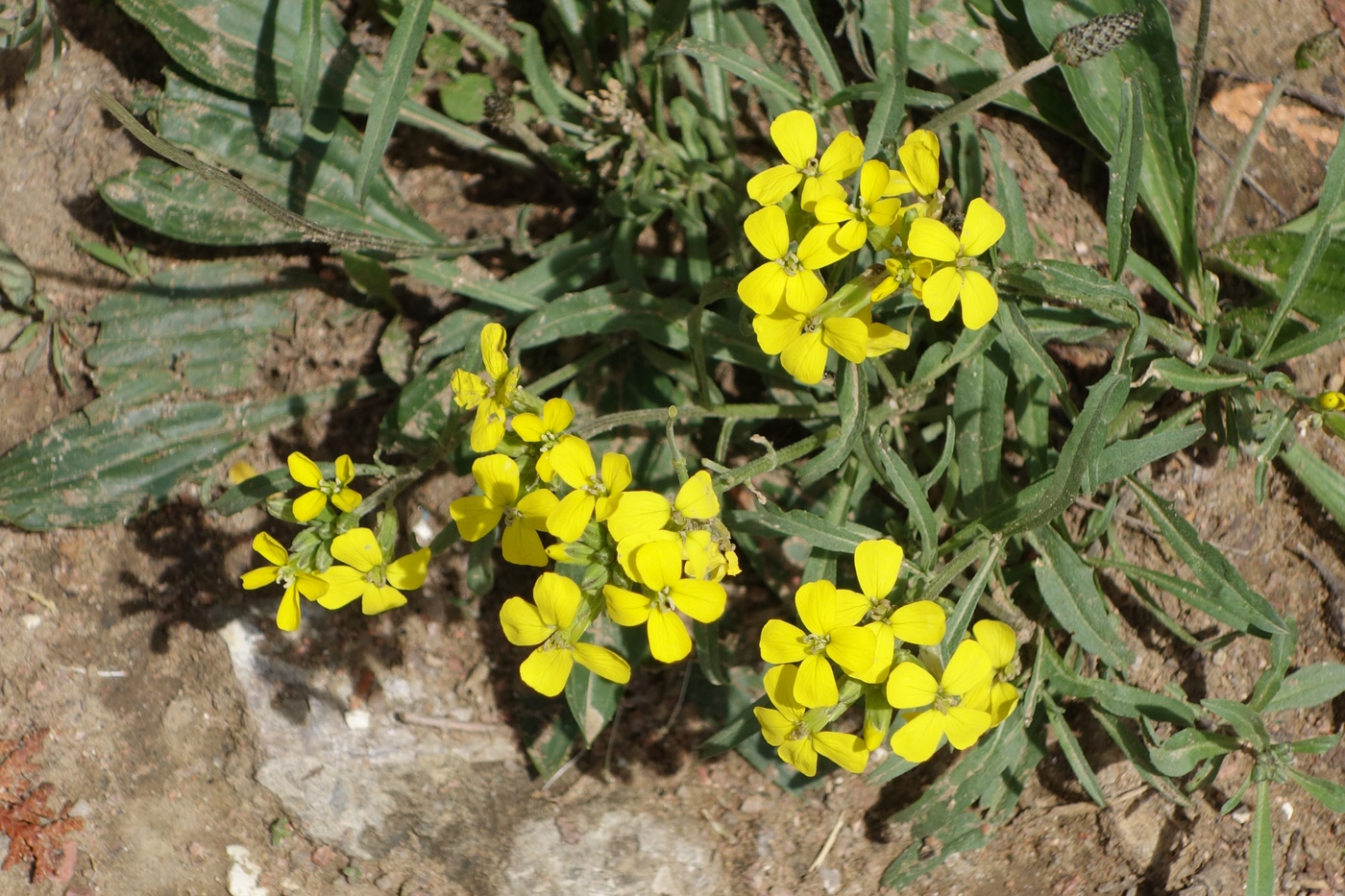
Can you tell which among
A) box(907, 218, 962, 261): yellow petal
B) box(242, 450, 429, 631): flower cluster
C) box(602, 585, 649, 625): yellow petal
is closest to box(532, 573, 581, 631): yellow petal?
box(602, 585, 649, 625): yellow petal

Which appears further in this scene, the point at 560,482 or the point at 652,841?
the point at 652,841

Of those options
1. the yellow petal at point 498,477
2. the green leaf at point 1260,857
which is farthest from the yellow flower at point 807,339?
the green leaf at point 1260,857

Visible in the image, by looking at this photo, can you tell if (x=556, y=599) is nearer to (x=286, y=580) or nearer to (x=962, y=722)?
(x=286, y=580)

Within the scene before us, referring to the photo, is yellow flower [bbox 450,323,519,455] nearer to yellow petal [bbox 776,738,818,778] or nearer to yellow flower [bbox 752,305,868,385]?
yellow flower [bbox 752,305,868,385]

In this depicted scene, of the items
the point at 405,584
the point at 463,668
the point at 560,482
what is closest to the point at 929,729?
the point at 560,482

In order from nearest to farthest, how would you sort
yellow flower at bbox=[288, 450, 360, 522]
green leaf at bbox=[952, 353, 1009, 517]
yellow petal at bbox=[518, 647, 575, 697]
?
yellow petal at bbox=[518, 647, 575, 697]
yellow flower at bbox=[288, 450, 360, 522]
green leaf at bbox=[952, 353, 1009, 517]

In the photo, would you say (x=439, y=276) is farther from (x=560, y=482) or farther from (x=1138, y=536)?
(x=1138, y=536)
